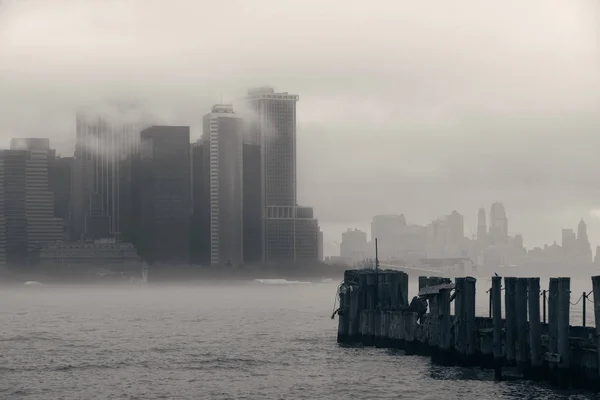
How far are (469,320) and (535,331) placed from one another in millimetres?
8313

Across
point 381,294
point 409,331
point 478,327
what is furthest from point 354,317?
point 478,327

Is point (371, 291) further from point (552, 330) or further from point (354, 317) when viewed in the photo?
point (552, 330)

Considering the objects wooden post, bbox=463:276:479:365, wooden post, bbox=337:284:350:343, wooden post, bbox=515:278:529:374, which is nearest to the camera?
wooden post, bbox=515:278:529:374

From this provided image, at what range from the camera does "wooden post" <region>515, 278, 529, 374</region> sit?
5450cm

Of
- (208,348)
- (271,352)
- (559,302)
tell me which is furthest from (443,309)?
(208,348)

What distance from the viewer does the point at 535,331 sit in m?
52.9

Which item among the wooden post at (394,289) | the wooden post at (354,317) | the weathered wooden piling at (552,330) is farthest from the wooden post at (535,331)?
the wooden post at (354,317)

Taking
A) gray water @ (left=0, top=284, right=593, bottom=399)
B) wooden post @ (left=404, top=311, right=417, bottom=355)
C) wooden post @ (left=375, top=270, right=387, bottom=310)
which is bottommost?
gray water @ (left=0, top=284, right=593, bottom=399)

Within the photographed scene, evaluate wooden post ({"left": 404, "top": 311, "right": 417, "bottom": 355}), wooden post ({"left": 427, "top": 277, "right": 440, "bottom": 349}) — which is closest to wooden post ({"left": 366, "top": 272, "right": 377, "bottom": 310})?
wooden post ({"left": 404, "top": 311, "right": 417, "bottom": 355})

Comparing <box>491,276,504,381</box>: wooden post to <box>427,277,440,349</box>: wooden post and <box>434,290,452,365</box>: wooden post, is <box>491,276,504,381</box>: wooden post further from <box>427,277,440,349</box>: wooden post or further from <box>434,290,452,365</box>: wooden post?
<box>427,277,440,349</box>: wooden post

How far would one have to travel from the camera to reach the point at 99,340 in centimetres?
10406

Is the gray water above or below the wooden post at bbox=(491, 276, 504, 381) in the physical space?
below

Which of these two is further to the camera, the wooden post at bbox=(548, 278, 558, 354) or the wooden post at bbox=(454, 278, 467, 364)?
the wooden post at bbox=(454, 278, 467, 364)

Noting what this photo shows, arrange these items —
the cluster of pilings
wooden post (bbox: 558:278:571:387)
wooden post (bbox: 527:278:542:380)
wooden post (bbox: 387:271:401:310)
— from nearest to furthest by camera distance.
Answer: wooden post (bbox: 558:278:571:387), the cluster of pilings, wooden post (bbox: 527:278:542:380), wooden post (bbox: 387:271:401:310)
